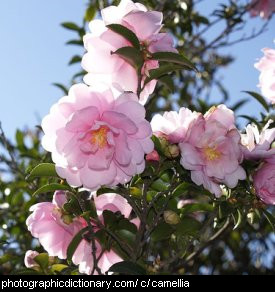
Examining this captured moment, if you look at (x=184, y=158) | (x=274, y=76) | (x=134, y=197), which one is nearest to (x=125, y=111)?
(x=184, y=158)

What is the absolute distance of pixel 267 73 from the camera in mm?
1905

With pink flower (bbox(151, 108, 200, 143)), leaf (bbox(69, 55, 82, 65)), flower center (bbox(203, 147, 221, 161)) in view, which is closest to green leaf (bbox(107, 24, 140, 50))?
pink flower (bbox(151, 108, 200, 143))

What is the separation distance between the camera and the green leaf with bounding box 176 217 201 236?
5.21 ft

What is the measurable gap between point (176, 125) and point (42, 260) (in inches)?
24.4

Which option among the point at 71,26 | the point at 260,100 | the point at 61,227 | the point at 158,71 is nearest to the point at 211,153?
the point at 158,71

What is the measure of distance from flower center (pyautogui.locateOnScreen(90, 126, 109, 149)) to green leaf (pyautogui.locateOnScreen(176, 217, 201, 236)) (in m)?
0.44

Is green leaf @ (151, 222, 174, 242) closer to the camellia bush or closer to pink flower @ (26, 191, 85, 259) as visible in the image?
the camellia bush

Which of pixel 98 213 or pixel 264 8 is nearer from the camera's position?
pixel 98 213

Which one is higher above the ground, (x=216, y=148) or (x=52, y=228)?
Result: (x=216, y=148)

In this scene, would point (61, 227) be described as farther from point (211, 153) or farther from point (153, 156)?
point (211, 153)

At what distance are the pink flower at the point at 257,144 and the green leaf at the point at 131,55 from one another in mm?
358

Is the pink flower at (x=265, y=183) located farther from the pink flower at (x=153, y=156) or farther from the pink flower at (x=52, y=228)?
the pink flower at (x=52, y=228)
